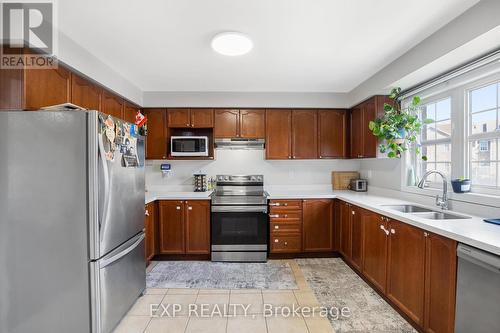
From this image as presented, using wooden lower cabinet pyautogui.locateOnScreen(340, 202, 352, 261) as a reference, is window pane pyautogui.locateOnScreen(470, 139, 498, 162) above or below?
above

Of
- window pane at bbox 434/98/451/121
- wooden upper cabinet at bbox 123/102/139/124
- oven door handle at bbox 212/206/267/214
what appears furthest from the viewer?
oven door handle at bbox 212/206/267/214

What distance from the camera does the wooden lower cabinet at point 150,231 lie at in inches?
116

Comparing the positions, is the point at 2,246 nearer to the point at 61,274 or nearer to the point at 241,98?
the point at 61,274

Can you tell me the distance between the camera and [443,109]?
241cm

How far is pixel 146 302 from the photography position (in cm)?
228

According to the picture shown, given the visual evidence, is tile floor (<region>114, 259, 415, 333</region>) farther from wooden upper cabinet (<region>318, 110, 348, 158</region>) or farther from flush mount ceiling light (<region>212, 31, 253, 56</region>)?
flush mount ceiling light (<region>212, 31, 253, 56</region>)

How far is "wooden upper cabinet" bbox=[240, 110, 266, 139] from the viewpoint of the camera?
11.8 feet

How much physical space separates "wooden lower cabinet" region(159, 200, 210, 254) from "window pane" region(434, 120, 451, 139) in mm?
2753

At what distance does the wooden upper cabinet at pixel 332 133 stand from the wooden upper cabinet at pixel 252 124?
0.88 metres

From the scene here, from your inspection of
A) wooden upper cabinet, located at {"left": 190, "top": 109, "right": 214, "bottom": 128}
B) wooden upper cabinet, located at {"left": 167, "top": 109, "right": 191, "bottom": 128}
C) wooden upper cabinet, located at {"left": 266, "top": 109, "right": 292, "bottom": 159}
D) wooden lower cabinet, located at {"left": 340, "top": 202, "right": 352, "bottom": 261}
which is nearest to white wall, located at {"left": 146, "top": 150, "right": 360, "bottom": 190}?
wooden upper cabinet, located at {"left": 266, "top": 109, "right": 292, "bottom": 159}

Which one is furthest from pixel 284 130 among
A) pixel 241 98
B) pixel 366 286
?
pixel 366 286

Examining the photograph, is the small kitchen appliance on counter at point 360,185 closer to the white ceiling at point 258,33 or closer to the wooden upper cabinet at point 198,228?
the white ceiling at point 258,33

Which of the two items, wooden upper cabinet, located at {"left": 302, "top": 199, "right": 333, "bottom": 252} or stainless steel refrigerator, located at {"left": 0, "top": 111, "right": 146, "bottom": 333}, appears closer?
stainless steel refrigerator, located at {"left": 0, "top": 111, "right": 146, "bottom": 333}

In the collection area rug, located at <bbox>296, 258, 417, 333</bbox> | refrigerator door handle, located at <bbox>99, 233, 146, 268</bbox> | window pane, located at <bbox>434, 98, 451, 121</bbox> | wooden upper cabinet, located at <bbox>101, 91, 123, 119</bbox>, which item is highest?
wooden upper cabinet, located at <bbox>101, 91, 123, 119</bbox>
